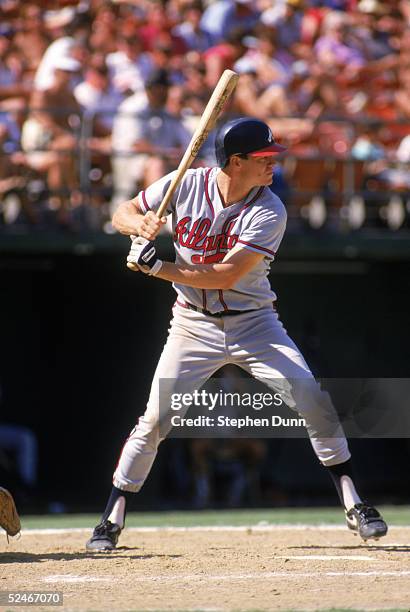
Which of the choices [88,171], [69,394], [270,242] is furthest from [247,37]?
[270,242]

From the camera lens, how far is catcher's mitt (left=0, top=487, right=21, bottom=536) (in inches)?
200

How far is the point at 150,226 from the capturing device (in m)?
4.95

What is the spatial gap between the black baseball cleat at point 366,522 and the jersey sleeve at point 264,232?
1.29 meters

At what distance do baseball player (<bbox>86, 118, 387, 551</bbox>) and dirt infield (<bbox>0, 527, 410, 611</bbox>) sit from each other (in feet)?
0.91

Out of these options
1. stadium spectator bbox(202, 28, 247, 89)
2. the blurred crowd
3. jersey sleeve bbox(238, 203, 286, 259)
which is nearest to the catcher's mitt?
jersey sleeve bbox(238, 203, 286, 259)

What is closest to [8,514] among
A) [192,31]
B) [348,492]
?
[348,492]

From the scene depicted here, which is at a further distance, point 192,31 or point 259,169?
point 192,31

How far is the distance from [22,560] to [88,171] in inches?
183

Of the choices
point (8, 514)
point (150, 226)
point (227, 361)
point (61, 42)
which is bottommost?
point (8, 514)

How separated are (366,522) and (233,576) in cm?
82

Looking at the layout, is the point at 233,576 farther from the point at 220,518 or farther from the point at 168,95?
the point at 168,95

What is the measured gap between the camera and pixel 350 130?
31.2 feet

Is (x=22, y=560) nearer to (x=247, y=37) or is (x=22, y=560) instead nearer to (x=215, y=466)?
(x=215, y=466)

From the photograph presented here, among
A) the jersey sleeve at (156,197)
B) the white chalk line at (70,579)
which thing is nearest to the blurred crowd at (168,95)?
the jersey sleeve at (156,197)
